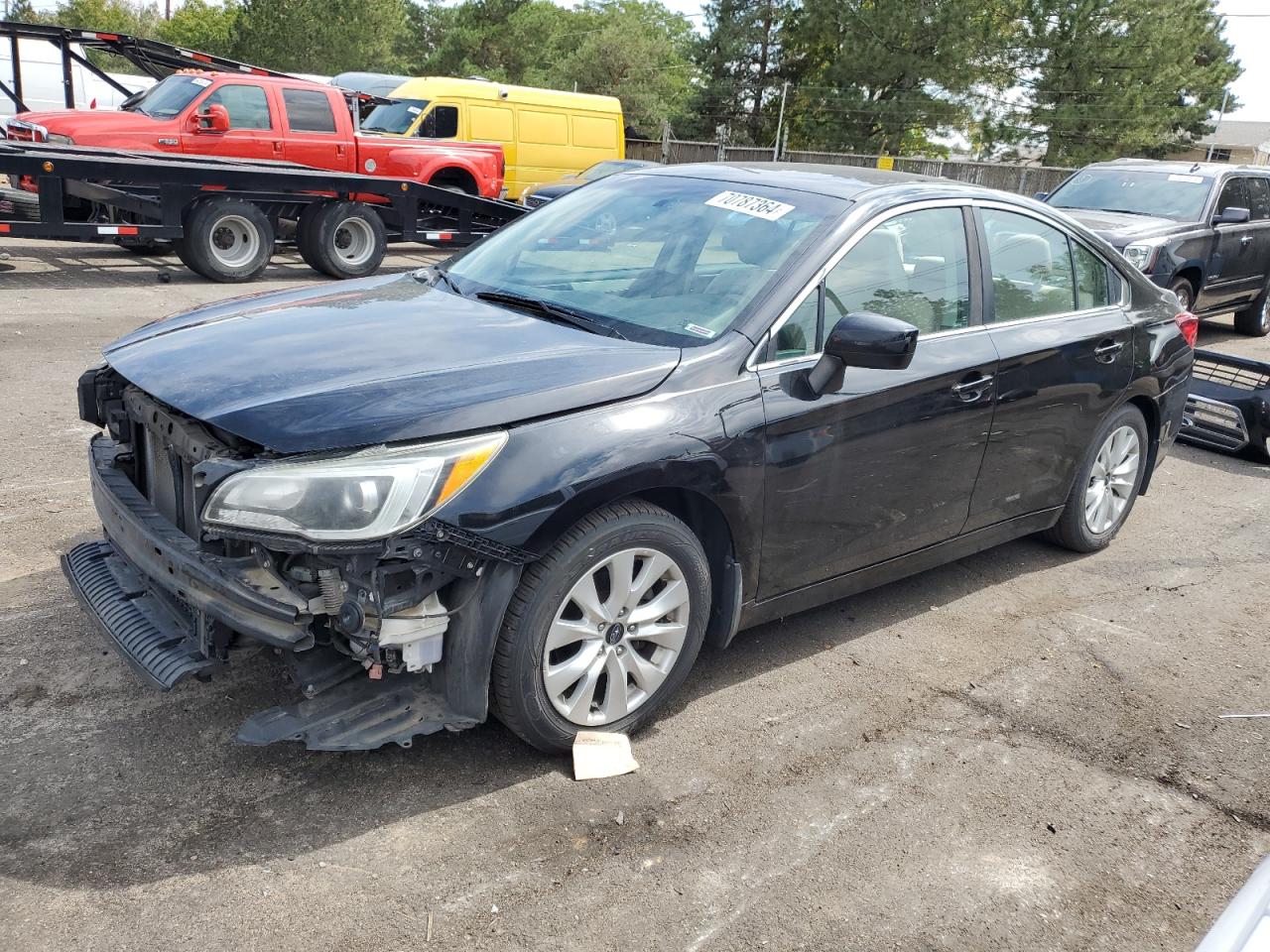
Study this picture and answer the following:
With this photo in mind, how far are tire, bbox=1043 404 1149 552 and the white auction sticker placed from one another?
77.8 inches

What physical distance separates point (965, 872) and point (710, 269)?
208cm

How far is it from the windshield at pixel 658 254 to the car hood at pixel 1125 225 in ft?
23.6

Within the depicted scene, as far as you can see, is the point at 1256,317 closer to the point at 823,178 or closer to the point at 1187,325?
the point at 1187,325

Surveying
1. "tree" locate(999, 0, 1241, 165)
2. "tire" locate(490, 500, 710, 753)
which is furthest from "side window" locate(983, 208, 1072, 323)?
"tree" locate(999, 0, 1241, 165)

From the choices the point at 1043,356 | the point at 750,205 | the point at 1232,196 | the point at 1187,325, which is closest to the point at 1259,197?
the point at 1232,196

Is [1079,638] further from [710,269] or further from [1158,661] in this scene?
[710,269]

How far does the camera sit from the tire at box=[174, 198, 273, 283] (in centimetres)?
1143

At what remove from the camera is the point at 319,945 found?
2516 mm

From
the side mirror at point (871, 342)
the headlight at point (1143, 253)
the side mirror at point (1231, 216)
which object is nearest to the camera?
the side mirror at point (871, 342)

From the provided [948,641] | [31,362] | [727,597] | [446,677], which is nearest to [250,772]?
[446,677]

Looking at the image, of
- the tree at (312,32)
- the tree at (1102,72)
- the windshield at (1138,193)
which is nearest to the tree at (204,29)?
the tree at (312,32)

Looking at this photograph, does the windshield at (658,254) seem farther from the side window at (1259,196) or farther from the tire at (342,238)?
the side window at (1259,196)

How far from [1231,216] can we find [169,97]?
1202cm

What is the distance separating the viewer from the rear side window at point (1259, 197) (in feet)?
39.0
